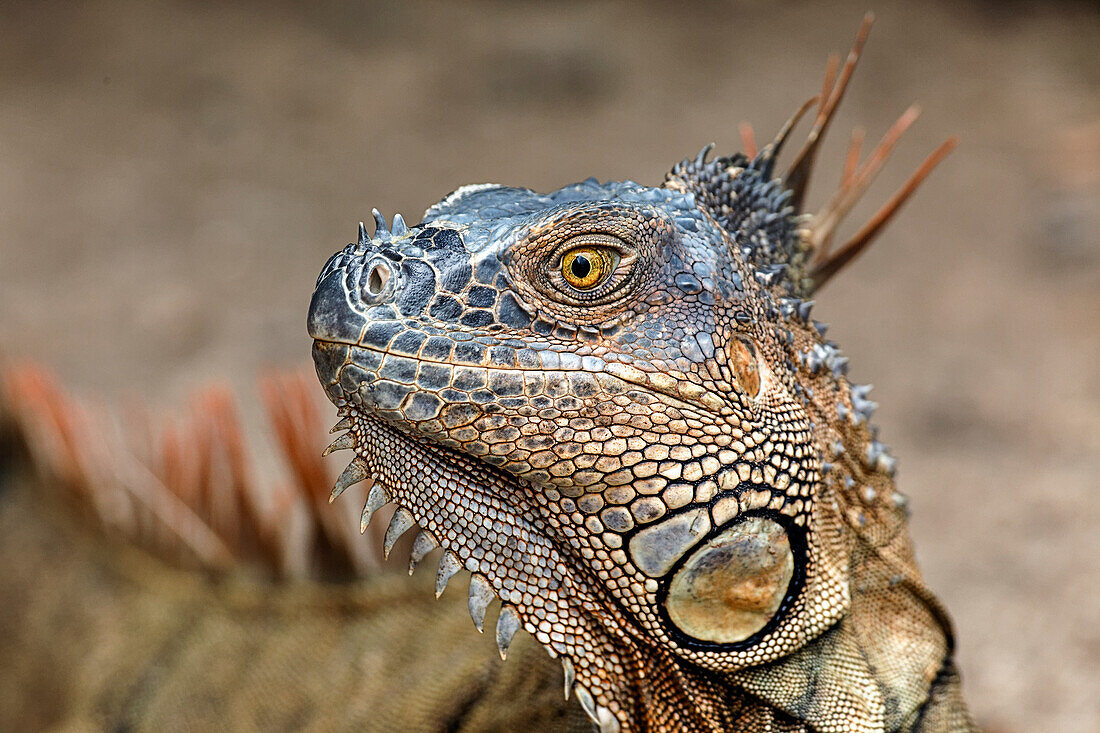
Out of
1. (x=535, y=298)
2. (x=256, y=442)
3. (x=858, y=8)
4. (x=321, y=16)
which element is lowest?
(x=535, y=298)

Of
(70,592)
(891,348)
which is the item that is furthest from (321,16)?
(70,592)

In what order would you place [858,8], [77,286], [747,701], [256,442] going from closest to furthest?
[747,701] < [256,442] < [77,286] < [858,8]

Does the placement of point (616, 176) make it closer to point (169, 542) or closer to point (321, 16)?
point (321, 16)

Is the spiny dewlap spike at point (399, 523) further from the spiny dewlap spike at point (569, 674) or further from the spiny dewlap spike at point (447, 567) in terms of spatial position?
the spiny dewlap spike at point (569, 674)

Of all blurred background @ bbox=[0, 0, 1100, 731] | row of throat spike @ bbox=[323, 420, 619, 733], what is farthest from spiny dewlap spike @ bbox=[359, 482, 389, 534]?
blurred background @ bbox=[0, 0, 1100, 731]

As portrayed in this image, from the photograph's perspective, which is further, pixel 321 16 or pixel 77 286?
pixel 321 16

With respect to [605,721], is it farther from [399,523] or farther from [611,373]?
[611,373]

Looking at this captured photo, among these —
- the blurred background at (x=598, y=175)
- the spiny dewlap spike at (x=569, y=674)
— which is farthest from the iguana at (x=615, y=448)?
the blurred background at (x=598, y=175)

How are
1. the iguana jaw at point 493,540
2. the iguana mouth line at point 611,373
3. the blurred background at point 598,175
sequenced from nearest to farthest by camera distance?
the iguana mouth line at point 611,373, the iguana jaw at point 493,540, the blurred background at point 598,175
